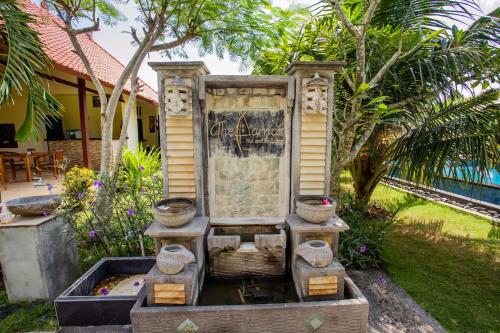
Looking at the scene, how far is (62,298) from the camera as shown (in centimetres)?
286

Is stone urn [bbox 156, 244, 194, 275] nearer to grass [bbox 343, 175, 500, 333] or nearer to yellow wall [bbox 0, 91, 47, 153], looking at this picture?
grass [bbox 343, 175, 500, 333]

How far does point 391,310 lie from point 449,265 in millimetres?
1926

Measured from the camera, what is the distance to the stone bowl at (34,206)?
3.39 m

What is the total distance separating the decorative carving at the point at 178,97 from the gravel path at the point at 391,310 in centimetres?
346

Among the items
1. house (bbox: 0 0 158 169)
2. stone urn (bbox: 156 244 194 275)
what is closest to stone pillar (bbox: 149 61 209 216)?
stone urn (bbox: 156 244 194 275)

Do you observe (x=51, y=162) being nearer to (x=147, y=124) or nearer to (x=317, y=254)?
(x=147, y=124)

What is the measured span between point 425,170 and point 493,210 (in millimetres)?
4384

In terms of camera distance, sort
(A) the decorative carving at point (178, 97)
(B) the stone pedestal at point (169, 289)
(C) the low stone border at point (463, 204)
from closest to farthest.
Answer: (B) the stone pedestal at point (169, 289) → (A) the decorative carving at point (178, 97) → (C) the low stone border at point (463, 204)

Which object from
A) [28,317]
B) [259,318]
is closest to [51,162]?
[28,317]

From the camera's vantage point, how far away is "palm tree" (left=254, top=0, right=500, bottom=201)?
14.1 ft

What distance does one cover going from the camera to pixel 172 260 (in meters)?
2.82

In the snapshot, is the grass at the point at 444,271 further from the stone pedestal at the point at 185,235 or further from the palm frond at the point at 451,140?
the stone pedestal at the point at 185,235

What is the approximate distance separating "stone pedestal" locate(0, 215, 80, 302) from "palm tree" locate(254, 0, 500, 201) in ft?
15.2

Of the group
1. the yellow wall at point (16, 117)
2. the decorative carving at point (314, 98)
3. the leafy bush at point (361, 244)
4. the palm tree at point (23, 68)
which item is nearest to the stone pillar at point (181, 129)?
the decorative carving at point (314, 98)
